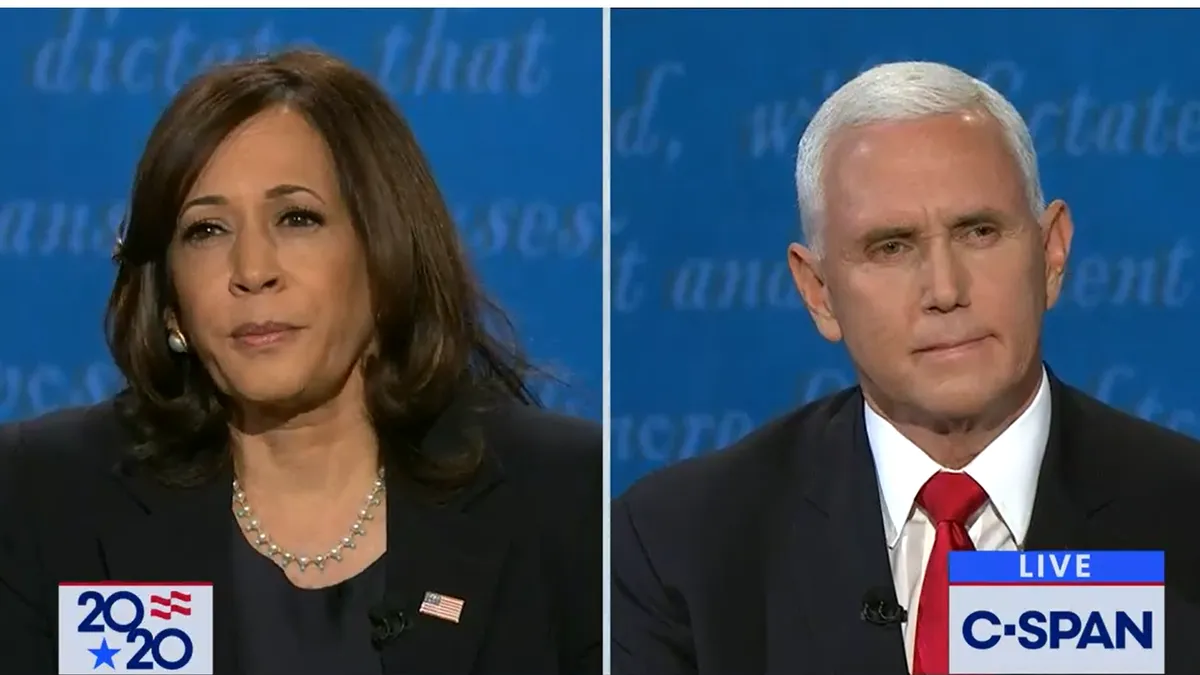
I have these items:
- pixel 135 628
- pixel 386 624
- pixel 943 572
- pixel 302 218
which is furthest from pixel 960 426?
pixel 135 628

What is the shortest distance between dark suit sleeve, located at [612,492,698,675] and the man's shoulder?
6cm

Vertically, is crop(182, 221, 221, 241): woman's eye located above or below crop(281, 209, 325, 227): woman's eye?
below

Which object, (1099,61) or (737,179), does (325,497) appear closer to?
(737,179)

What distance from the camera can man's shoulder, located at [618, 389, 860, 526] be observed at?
223 cm

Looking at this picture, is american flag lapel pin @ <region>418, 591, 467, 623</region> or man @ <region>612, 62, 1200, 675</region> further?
american flag lapel pin @ <region>418, 591, 467, 623</region>

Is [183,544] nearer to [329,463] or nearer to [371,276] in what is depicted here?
[329,463]

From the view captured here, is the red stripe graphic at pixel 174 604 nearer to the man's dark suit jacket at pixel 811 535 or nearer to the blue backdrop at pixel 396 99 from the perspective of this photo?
the blue backdrop at pixel 396 99

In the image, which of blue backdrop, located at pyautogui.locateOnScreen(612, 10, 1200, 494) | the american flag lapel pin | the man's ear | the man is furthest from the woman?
the man's ear

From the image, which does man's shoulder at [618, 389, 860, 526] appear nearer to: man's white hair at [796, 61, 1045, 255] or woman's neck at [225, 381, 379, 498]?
man's white hair at [796, 61, 1045, 255]

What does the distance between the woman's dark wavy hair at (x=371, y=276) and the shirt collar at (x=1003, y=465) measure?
1.92 ft

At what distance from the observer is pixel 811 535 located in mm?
2219

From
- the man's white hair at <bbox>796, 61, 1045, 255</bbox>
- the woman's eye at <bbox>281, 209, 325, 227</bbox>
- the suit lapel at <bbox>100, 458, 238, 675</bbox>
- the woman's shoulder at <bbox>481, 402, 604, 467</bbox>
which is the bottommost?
the suit lapel at <bbox>100, 458, 238, 675</bbox>

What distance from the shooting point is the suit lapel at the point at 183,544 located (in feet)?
7.23

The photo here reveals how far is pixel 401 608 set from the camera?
7.18 feet
